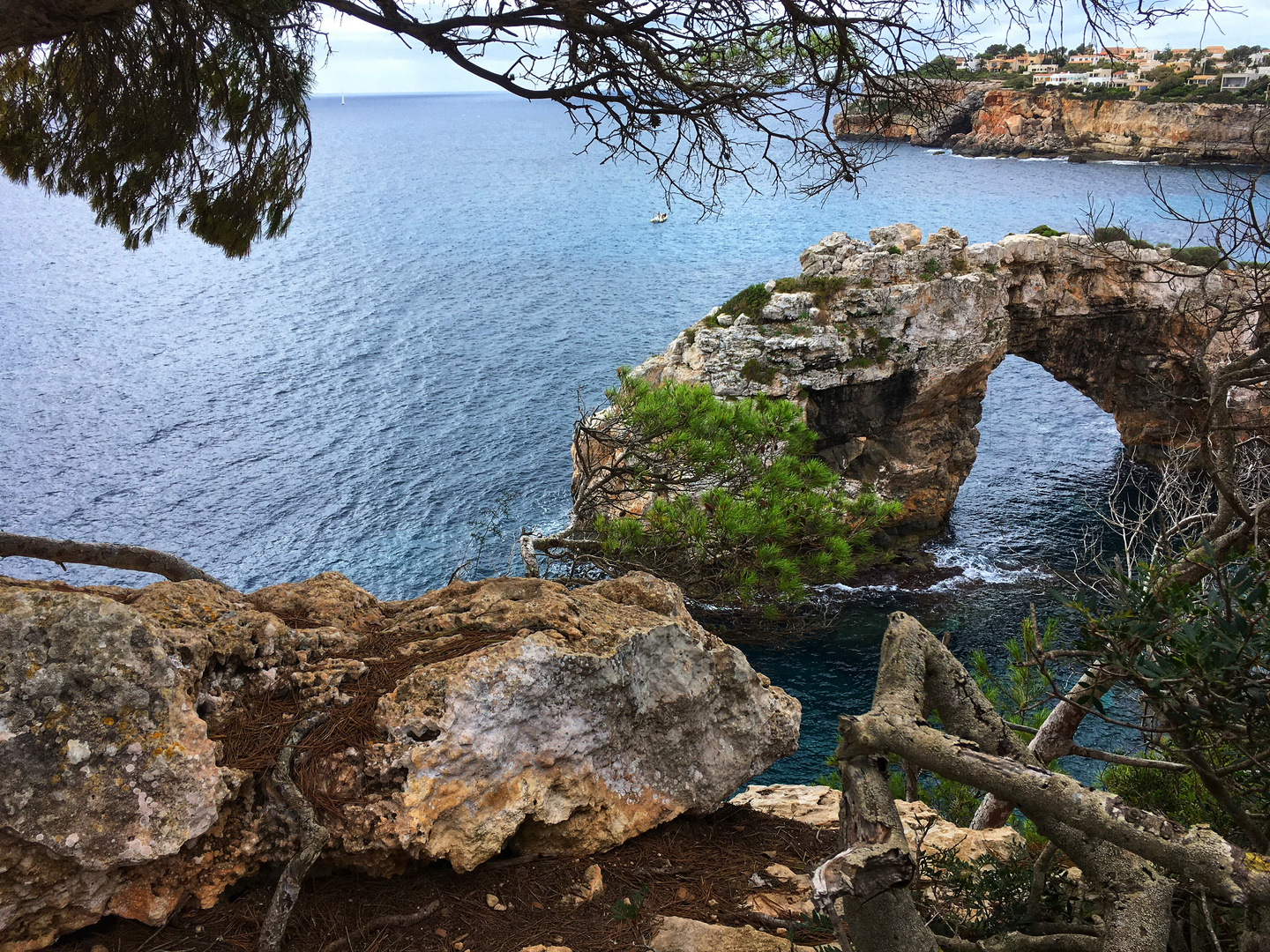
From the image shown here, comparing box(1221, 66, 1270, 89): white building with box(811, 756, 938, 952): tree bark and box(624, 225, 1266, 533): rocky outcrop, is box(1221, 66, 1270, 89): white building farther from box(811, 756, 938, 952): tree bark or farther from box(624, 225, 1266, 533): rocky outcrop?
box(811, 756, 938, 952): tree bark

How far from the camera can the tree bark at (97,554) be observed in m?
7.37

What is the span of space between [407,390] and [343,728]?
3614 cm

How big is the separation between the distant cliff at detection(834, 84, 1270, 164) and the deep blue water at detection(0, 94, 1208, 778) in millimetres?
4395

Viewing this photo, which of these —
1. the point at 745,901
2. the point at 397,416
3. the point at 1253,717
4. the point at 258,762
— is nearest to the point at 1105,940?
the point at 1253,717

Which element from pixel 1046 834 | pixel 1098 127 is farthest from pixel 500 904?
pixel 1098 127

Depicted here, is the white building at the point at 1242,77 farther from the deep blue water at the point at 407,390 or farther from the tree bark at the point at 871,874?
the tree bark at the point at 871,874

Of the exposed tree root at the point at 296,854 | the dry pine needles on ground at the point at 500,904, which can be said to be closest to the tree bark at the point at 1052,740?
the dry pine needles on ground at the point at 500,904

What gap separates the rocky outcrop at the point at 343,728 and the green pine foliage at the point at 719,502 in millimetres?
3880

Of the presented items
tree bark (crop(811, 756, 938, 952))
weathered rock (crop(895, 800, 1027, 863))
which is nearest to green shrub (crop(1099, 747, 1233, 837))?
weathered rock (crop(895, 800, 1027, 863))

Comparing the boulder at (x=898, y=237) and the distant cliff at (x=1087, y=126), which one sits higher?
the distant cliff at (x=1087, y=126)

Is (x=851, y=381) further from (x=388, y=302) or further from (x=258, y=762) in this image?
(x=388, y=302)

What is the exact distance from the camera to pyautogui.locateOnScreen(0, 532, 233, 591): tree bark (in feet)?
24.2

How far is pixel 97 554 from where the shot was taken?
780cm

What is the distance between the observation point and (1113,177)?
257 ft
